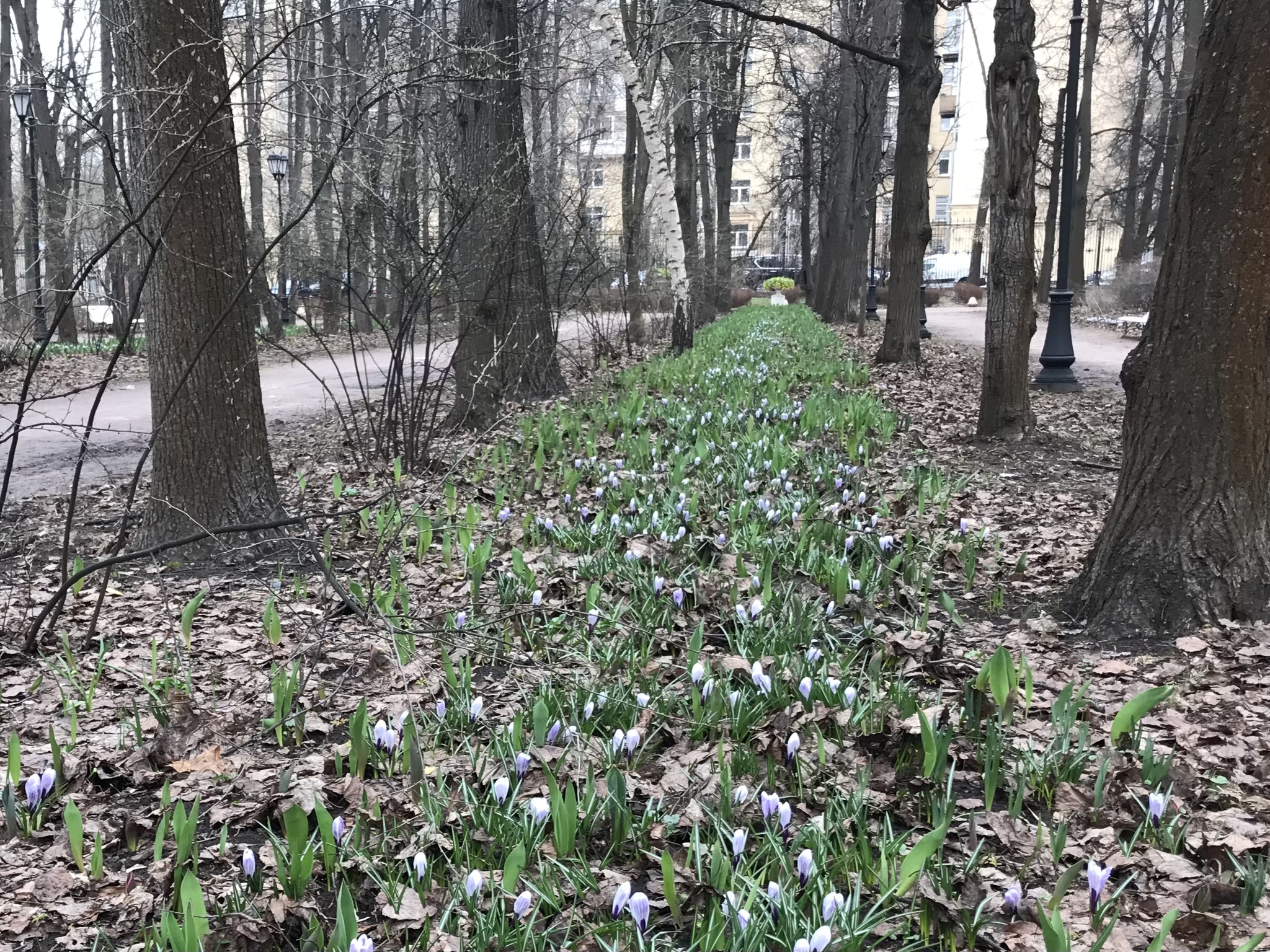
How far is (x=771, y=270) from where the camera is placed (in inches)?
1977

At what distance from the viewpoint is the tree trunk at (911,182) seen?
11422 millimetres

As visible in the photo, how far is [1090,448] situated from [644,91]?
9.00 m

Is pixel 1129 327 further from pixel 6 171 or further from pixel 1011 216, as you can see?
pixel 6 171

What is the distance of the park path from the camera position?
7105 millimetres

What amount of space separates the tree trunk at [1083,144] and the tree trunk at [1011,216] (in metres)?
16.1

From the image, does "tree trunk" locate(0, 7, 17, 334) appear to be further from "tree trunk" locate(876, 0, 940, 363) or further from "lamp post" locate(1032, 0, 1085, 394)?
→ "lamp post" locate(1032, 0, 1085, 394)

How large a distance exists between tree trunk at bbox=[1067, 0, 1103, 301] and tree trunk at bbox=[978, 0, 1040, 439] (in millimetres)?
16103

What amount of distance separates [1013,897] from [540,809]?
965mm

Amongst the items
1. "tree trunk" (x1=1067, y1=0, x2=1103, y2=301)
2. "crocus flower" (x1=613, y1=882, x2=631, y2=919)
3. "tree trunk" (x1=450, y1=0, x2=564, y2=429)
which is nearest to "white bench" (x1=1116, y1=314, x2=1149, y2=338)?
"tree trunk" (x1=1067, y1=0, x2=1103, y2=301)

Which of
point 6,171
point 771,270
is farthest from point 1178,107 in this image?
point 771,270

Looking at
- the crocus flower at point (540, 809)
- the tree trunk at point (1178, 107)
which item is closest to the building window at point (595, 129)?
the tree trunk at point (1178, 107)

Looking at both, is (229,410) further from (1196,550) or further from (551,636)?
(1196,550)

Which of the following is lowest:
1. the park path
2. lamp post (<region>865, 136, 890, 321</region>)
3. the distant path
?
the park path

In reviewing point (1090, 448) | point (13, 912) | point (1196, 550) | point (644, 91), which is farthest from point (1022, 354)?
point (644, 91)
